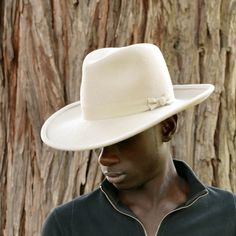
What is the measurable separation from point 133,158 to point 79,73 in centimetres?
168

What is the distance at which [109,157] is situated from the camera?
9.58 ft

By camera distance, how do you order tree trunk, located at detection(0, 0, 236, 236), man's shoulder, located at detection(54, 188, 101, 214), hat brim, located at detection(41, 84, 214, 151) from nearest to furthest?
hat brim, located at detection(41, 84, 214, 151) < man's shoulder, located at detection(54, 188, 101, 214) < tree trunk, located at detection(0, 0, 236, 236)

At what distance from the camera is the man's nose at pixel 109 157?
2914 millimetres

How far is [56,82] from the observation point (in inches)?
181

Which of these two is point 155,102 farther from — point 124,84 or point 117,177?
point 117,177

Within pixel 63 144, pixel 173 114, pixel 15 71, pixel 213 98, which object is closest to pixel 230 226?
pixel 173 114

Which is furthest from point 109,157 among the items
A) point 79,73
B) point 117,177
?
point 79,73

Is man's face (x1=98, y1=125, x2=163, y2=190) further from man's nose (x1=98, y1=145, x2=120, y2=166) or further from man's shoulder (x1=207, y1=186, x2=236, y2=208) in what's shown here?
man's shoulder (x1=207, y1=186, x2=236, y2=208)

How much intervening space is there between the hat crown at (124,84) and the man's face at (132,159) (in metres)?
0.10

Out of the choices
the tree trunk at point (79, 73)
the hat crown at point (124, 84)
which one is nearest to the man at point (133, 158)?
the hat crown at point (124, 84)

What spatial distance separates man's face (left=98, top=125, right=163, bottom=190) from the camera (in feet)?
9.59

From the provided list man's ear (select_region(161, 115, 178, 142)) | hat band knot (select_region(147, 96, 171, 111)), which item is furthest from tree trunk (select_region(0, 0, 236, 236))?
hat band knot (select_region(147, 96, 171, 111))

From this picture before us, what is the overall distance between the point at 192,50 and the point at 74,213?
169 centimetres

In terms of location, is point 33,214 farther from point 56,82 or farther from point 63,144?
point 63,144
